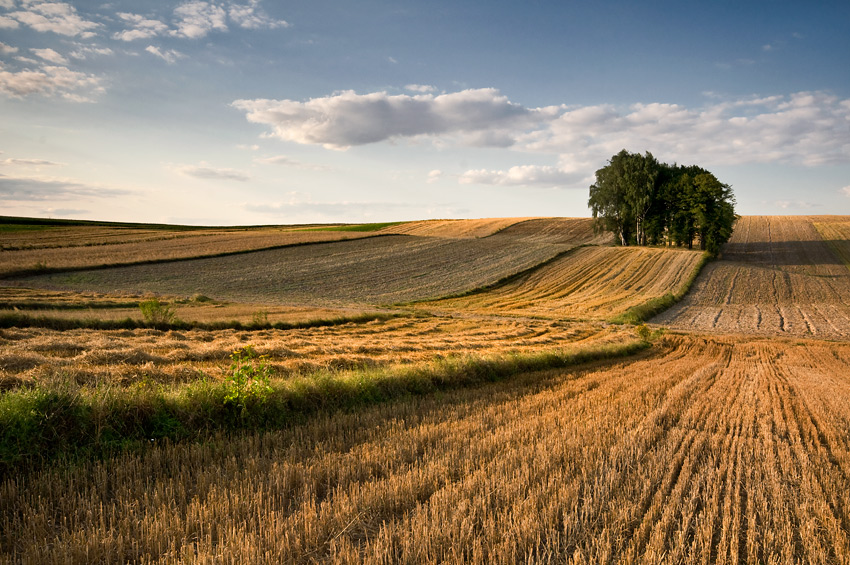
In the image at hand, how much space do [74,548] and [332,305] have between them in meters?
30.4

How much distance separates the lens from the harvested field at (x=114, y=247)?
1758 inches

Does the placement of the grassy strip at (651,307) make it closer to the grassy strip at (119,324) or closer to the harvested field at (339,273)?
the harvested field at (339,273)

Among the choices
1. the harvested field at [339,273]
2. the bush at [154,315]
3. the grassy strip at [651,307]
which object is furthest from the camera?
the harvested field at [339,273]

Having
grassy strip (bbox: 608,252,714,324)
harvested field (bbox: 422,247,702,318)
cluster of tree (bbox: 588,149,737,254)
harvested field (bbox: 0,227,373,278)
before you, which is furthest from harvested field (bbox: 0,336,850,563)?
cluster of tree (bbox: 588,149,737,254)

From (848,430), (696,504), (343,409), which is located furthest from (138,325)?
(848,430)

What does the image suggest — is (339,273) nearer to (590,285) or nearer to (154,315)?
(590,285)

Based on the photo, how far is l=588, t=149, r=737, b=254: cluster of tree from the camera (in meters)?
60.5

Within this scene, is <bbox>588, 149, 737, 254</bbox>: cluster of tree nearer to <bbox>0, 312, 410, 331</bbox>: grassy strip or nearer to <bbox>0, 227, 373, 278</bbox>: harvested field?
<bbox>0, 227, 373, 278</bbox>: harvested field

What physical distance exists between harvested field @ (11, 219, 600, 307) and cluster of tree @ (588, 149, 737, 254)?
8.97m

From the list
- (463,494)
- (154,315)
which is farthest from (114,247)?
(463,494)

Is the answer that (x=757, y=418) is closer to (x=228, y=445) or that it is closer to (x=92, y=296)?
(x=228, y=445)

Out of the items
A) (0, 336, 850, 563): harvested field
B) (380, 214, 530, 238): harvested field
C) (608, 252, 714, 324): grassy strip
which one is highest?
(380, 214, 530, 238): harvested field

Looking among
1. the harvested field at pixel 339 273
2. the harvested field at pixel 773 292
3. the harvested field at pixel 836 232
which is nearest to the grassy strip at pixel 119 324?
the harvested field at pixel 339 273

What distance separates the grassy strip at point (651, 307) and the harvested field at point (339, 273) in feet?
48.2
